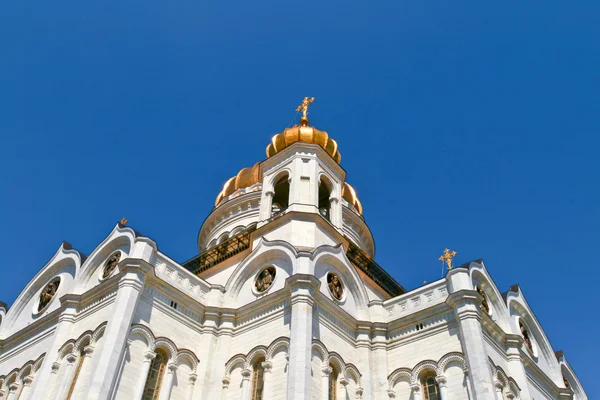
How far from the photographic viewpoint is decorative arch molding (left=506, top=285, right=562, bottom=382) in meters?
24.7

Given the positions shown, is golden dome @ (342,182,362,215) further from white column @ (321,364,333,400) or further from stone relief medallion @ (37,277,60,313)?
stone relief medallion @ (37,277,60,313)

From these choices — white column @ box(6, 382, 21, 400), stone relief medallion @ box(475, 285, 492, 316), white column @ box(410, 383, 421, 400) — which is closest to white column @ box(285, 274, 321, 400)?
white column @ box(410, 383, 421, 400)

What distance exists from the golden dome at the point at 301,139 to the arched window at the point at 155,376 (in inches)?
505

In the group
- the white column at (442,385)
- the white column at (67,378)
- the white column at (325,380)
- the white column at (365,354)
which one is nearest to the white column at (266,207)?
the white column at (365,354)

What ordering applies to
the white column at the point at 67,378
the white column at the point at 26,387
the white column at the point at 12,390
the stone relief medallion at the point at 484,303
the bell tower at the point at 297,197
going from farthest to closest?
the bell tower at the point at 297,197 → the stone relief medallion at the point at 484,303 → the white column at the point at 12,390 → the white column at the point at 26,387 → the white column at the point at 67,378

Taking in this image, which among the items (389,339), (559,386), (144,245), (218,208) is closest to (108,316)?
(144,245)

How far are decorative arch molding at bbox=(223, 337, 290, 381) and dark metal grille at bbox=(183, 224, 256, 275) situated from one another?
6.11m

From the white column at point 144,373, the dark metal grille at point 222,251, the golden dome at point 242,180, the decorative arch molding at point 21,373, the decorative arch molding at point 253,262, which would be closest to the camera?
the white column at point 144,373

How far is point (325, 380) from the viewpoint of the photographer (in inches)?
754

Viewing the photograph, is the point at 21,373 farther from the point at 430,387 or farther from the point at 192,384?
the point at 430,387

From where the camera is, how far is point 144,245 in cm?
2073

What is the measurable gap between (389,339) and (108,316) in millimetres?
10365

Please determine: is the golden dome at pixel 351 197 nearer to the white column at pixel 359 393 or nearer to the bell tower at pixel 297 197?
the bell tower at pixel 297 197

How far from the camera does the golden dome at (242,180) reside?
35956 mm
